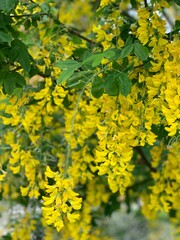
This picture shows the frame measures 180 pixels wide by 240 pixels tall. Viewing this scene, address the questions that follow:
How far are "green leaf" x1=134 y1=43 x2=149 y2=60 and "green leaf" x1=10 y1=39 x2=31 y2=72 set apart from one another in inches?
15.5

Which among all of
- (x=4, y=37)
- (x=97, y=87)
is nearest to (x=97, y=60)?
(x=97, y=87)

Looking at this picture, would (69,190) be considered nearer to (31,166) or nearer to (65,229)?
(31,166)

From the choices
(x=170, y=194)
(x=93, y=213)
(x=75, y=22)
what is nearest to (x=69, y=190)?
(x=170, y=194)

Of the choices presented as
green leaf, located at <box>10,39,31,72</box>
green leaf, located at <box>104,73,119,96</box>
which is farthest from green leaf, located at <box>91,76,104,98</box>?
green leaf, located at <box>10,39,31,72</box>

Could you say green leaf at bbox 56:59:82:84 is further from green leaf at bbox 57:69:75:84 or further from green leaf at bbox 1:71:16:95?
green leaf at bbox 1:71:16:95

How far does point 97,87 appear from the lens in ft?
5.28

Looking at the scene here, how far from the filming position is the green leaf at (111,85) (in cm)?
160

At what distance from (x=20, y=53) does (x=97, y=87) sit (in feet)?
1.11

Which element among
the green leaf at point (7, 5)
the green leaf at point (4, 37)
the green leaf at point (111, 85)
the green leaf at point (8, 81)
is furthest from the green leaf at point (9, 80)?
the green leaf at point (111, 85)

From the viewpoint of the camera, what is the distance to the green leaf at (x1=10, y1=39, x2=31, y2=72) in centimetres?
177

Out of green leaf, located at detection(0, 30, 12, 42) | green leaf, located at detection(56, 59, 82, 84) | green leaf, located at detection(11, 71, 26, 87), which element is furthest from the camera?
green leaf, located at detection(11, 71, 26, 87)

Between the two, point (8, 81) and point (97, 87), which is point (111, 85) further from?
point (8, 81)

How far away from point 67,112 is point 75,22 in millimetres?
1842

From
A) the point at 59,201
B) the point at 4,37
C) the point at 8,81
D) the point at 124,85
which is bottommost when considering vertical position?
the point at 59,201
